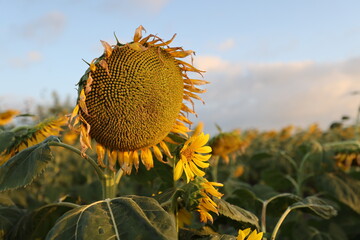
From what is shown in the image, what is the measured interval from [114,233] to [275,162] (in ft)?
20.8

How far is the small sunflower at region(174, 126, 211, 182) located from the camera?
158 centimetres

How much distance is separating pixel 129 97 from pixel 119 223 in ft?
1.60

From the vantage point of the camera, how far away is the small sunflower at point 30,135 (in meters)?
1.87

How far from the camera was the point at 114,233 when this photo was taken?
111cm

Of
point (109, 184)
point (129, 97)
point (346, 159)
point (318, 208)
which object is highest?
point (129, 97)

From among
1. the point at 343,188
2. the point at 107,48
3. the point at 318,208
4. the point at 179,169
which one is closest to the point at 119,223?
the point at 179,169

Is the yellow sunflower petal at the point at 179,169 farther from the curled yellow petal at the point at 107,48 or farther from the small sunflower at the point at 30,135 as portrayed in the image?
the small sunflower at the point at 30,135

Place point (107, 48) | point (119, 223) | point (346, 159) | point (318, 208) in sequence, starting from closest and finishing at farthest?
point (119, 223), point (107, 48), point (318, 208), point (346, 159)

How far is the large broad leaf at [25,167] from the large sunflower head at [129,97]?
131 millimetres

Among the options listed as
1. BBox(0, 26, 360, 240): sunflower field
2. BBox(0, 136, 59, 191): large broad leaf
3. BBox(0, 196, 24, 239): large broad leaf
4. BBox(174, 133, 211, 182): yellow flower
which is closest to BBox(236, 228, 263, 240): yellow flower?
BBox(0, 26, 360, 240): sunflower field

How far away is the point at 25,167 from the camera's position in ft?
4.81

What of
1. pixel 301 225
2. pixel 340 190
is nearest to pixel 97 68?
pixel 301 225

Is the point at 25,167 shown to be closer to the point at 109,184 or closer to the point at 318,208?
the point at 109,184

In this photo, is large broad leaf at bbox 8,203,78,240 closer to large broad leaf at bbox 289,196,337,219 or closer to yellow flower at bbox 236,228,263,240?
yellow flower at bbox 236,228,263,240
